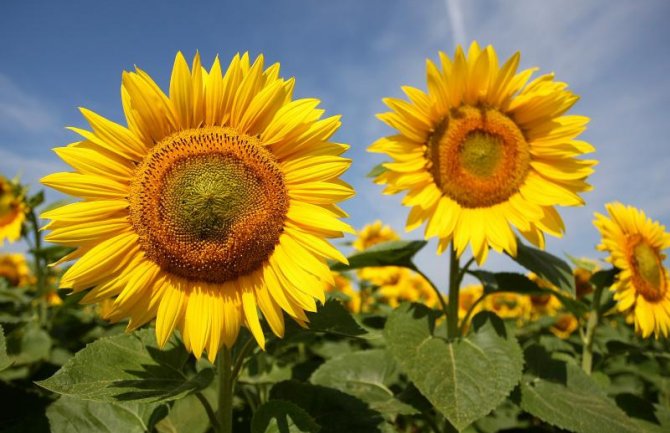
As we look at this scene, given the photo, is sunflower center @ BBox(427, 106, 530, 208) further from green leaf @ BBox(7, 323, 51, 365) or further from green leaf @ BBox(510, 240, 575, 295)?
green leaf @ BBox(7, 323, 51, 365)

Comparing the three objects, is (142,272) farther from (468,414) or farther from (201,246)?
(468,414)

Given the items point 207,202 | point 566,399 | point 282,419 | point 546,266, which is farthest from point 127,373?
point 566,399

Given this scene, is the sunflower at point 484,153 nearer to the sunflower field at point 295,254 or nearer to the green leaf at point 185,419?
the sunflower field at point 295,254

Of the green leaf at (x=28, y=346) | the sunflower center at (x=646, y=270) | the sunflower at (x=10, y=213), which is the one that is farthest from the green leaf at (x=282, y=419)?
the sunflower at (x=10, y=213)

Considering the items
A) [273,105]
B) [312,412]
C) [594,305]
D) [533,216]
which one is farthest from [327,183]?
[594,305]

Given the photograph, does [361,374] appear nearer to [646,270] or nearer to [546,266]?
[546,266]

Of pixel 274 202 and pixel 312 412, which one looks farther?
pixel 312 412
